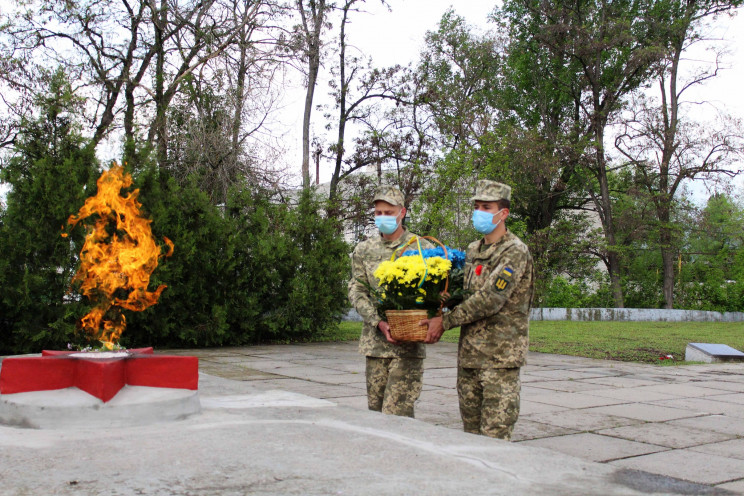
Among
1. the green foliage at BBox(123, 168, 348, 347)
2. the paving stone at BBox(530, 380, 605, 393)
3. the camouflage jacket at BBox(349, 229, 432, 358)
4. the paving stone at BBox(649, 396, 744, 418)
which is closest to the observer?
the camouflage jacket at BBox(349, 229, 432, 358)

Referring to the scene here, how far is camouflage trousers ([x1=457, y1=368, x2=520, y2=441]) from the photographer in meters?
3.95

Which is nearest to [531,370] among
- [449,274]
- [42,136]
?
[449,274]

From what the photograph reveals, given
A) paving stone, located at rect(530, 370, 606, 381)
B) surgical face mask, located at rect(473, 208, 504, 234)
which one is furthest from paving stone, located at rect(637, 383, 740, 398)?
surgical face mask, located at rect(473, 208, 504, 234)

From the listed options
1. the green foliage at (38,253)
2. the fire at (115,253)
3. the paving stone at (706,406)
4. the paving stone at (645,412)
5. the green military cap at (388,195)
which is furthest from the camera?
the green foliage at (38,253)

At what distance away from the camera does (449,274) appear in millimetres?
4281

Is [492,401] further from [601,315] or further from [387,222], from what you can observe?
[601,315]

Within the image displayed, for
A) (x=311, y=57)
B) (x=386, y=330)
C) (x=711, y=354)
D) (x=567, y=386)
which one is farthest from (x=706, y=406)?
(x=311, y=57)

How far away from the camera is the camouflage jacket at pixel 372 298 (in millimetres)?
4438

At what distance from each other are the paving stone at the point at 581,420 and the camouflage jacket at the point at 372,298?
1.83 meters

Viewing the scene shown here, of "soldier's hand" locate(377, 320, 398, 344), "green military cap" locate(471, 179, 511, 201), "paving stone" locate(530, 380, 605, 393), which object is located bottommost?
"paving stone" locate(530, 380, 605, 393)

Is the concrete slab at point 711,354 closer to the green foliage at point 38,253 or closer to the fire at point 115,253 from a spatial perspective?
the fire at point 115,253

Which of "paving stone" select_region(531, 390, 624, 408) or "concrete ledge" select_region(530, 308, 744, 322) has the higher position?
"concrete ledge" select_region(530, 308, 744, 322)

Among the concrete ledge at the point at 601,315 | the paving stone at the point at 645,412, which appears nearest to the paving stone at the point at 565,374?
the paving stone at the point at 645,412

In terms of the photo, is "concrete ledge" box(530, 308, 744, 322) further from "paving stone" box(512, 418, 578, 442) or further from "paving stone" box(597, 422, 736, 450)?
"paving stone" box(512, 418, 578, 442)
